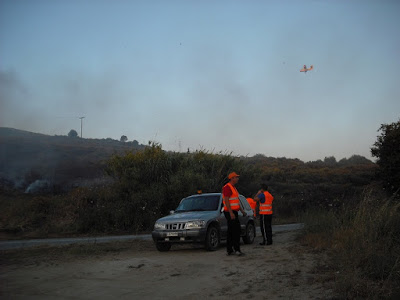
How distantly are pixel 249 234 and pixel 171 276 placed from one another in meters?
5.77

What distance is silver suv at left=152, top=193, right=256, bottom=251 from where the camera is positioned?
1110 centimetres

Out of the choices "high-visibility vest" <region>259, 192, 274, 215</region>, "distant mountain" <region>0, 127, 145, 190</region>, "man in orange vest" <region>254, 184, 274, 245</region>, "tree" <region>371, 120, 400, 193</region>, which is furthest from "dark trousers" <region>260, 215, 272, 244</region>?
"distant mountain" <region>0, 127, 145, 190</region>

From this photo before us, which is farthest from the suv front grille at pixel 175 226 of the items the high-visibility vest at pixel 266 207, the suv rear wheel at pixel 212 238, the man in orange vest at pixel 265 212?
the high-visibility vest at pixel 266 207

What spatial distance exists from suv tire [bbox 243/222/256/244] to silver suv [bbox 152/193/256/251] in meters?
1.31

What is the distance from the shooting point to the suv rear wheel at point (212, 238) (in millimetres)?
11229

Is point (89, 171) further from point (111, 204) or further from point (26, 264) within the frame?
point (26, 264)

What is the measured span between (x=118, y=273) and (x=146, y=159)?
1828cm

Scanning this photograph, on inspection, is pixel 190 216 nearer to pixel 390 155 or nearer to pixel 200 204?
pixel 200 204

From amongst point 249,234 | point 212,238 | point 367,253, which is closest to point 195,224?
point 212,238

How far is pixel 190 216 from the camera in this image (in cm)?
1154

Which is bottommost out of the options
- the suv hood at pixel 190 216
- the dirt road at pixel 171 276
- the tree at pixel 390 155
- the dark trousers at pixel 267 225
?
the dirt road at pixel 171 276

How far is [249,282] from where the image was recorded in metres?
7.14

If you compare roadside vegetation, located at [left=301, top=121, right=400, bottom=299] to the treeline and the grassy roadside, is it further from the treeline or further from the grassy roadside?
the treeline

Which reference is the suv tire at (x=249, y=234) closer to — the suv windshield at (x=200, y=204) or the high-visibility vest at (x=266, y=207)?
the high-visibility vest at (x=266, y=207)
